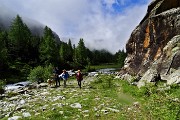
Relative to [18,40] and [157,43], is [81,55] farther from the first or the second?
[157,43]

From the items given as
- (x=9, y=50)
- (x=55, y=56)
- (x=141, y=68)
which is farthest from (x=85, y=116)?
(x=9, y=50)

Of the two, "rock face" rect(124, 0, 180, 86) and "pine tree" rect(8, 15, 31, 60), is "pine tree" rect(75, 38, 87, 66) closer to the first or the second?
"pine tree" rect(8, 15, 31, 60)

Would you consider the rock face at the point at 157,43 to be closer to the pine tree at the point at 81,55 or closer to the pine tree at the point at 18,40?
the pine tree at the point at 18,40

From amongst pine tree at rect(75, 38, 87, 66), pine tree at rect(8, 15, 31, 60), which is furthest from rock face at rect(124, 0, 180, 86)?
pine tree at rect(75, 38, 87, 66)

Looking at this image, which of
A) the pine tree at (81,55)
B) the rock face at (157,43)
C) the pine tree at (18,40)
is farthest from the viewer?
the pine tree at (81,55)

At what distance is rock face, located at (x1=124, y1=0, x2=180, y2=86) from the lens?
31.2 m

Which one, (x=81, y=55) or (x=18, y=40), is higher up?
(x=18, y=40)

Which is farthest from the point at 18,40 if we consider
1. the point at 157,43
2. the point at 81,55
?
the point at 157,43

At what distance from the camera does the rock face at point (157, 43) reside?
1227 inches

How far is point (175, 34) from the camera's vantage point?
34688 millimetres

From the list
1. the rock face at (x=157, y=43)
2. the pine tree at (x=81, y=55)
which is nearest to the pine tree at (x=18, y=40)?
the pine tree at (x=81, y=55)

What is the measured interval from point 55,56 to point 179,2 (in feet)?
226

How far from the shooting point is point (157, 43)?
3847 cm

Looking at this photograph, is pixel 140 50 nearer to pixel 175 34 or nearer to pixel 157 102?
pixel 175 34
